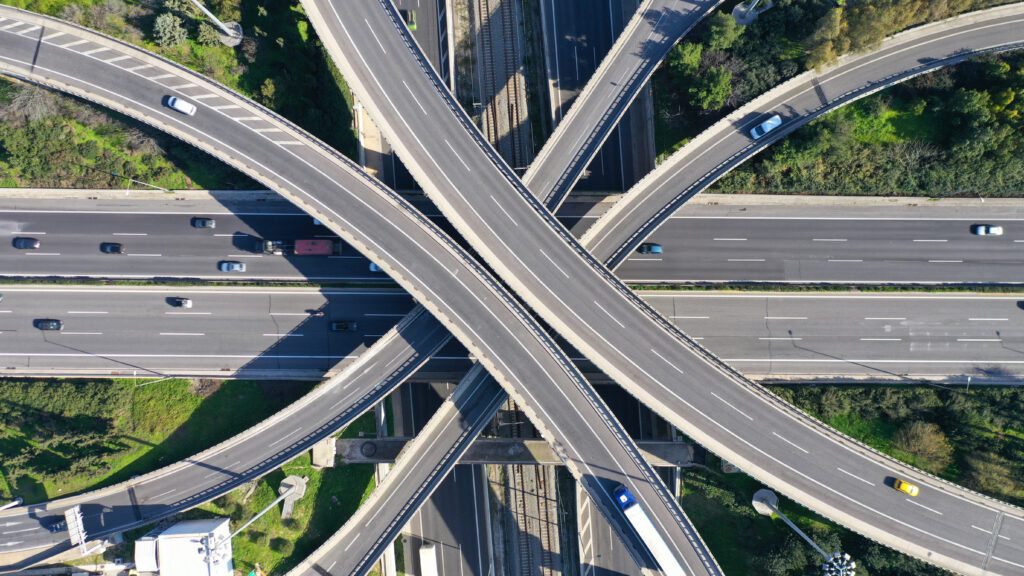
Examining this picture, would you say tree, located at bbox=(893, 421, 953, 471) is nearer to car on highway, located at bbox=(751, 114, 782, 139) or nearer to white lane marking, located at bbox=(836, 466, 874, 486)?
white lane marking, located at bbox=(836, 466, 874, 486)

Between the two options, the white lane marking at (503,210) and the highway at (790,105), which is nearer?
the white lane marking at (503,210)

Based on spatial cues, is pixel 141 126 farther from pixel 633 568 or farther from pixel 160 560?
pixel 633 568

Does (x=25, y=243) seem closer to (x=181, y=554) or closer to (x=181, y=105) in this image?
(x=181, y=105)

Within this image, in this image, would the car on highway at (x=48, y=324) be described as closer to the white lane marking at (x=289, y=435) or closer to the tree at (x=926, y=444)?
the white lane marking at (x=289, y=435)

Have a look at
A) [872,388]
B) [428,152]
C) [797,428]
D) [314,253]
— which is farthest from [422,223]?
[872,388]

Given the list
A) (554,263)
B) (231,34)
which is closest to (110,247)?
(231,34)

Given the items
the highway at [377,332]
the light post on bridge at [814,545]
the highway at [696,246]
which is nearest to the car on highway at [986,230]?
the highway at [696,246]
